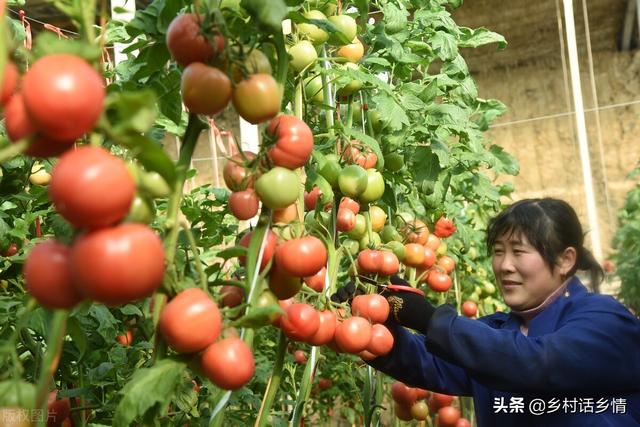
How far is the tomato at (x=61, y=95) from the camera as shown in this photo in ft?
1.60

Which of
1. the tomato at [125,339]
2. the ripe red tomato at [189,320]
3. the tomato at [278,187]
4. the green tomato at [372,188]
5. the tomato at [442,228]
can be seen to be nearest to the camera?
the ripe red tomato at [189,320]

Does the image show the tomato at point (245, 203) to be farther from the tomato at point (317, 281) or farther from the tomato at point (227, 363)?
the tomato at point (317, 281)

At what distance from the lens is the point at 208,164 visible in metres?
9.55

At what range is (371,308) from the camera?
1293mm

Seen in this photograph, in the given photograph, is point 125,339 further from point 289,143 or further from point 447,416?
point 447,416

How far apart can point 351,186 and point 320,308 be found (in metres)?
0.23

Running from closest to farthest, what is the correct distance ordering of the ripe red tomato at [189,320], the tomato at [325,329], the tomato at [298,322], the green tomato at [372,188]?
1. the ripe red tomato at [189,320]
2. the tomato at [298,322]
3. the tomato at [325,329]
4. the green tomato at [372,188]

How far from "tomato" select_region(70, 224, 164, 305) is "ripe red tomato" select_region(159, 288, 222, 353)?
0.40 ft

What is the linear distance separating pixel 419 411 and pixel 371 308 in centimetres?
123

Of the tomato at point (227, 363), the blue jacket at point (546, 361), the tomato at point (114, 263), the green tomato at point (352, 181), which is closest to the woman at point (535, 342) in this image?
the blue jacket at point (546, 361)

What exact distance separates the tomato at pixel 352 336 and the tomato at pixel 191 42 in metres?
0.56

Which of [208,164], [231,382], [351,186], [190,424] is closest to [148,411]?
[231,382]

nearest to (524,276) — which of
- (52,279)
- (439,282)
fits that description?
(439,282)

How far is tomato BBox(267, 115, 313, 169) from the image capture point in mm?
831
